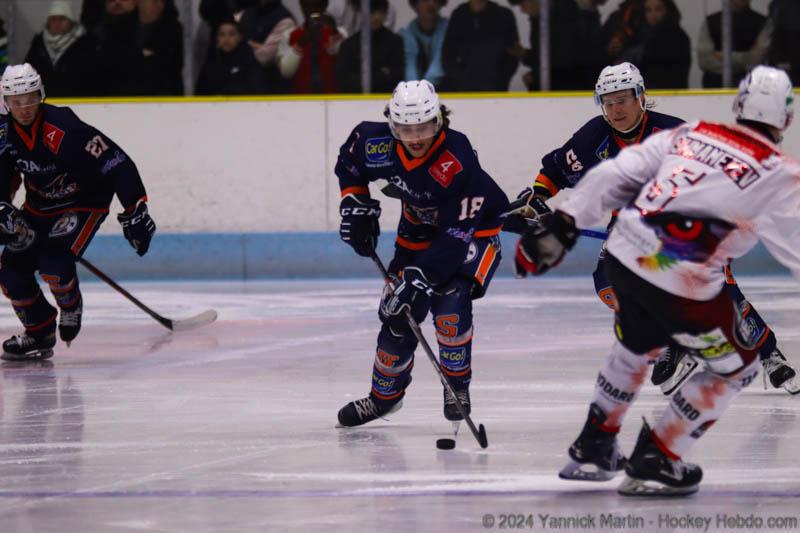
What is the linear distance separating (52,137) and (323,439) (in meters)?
2.17

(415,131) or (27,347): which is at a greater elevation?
(415,131)

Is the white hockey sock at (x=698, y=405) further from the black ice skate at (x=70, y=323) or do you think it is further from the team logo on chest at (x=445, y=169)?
the black ice skate at (x=70, y=323)

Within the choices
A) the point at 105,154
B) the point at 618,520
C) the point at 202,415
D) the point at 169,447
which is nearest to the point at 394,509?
the point at 618,520

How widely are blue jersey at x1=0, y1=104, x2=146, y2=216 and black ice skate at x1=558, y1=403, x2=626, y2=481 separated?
284 centimetres

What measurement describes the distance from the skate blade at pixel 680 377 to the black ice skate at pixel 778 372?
0.25m

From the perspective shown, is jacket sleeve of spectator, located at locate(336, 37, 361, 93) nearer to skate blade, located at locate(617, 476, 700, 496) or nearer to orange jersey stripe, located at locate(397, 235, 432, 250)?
orange jersey stripe, located at locate(397, 235, 432, 250)

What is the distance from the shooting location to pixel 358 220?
4.23 m

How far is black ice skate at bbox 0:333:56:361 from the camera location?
5762 mm

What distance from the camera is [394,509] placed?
3279 mm

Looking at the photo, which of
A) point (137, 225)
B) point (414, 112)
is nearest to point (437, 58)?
point (137, 225)

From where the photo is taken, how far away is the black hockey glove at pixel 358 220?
4234 mm

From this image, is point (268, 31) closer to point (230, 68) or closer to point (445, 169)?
point (230, 68)

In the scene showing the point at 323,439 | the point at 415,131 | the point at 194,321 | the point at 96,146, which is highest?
the point at 415,131

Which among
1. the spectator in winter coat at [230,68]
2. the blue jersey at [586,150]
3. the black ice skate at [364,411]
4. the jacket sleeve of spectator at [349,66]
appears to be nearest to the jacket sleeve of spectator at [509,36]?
the jacket sleeve of spectator at [349,66]
